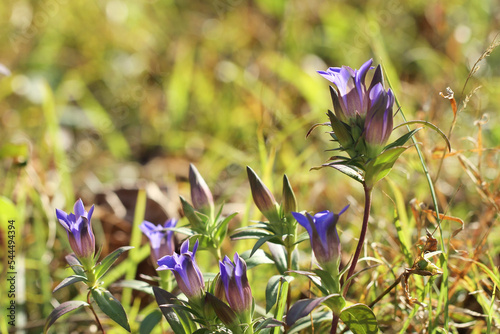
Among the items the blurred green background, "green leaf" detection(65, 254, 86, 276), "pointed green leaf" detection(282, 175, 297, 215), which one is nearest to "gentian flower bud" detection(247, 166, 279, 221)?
"pointed green leaf" detection(282, 175, 297, 215)

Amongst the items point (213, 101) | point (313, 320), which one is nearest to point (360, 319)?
point (313, 320)

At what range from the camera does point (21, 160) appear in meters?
1.72

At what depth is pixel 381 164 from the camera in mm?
879

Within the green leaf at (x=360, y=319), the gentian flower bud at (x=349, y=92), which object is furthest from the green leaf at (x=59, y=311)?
the gentian flower bud at (x=349, y=92)

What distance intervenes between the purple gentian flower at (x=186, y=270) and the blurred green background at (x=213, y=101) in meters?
0.66

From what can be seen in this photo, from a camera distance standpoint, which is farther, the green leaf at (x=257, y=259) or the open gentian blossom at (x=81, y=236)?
the green leaf at (x=257, y=259)

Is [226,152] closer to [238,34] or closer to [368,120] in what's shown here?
[238,34]

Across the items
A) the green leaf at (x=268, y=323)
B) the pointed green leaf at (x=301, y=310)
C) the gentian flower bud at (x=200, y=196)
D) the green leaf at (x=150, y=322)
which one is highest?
the gentian flower bud at (x=200, y=196)

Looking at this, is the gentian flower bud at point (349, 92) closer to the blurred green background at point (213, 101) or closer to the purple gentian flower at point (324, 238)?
the purple gentian flower at point (324, 238)

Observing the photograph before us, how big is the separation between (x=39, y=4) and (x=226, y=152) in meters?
1.80

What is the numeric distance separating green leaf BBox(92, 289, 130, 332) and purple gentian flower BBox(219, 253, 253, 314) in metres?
0.21

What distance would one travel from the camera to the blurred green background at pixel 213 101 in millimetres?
1789

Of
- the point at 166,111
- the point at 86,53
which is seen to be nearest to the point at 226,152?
the point at 166,111

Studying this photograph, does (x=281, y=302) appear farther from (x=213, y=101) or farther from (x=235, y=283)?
(x=213, y=101)
